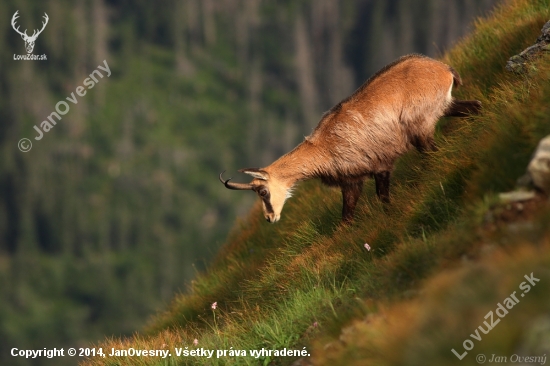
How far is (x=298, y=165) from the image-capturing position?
35.6 feet

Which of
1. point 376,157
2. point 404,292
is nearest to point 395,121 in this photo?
point 376,157

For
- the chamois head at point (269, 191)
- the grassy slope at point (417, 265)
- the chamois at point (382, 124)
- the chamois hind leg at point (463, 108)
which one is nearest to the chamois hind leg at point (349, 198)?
the chamois at point (382, 124)

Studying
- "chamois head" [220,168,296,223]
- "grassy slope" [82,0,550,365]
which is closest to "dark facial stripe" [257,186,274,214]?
"chamois head" [220,168,296,223]

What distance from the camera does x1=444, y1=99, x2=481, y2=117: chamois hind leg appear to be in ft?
33.1

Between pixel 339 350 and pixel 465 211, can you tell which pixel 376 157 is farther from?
pixel 339 350

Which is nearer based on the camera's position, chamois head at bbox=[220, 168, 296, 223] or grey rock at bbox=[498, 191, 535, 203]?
grey rock at bbox=[498, 191, 535, 203]

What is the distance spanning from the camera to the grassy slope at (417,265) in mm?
5375

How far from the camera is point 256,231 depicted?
14070mm

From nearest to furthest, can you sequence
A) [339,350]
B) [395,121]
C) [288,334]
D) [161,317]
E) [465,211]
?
[339,350] < [465,211] < [288,334] < [395,121] < [161,317]

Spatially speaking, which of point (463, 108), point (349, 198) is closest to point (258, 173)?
point (349, 198)

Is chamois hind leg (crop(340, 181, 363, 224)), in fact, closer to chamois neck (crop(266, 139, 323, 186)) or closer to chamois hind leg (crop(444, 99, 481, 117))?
chamois neck (crop(266, 139, 323, 186))

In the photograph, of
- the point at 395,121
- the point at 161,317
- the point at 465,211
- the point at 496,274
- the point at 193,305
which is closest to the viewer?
the point at 496,274

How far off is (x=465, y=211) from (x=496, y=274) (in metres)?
Answer: 1.59

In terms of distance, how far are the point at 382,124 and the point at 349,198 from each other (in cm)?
126
